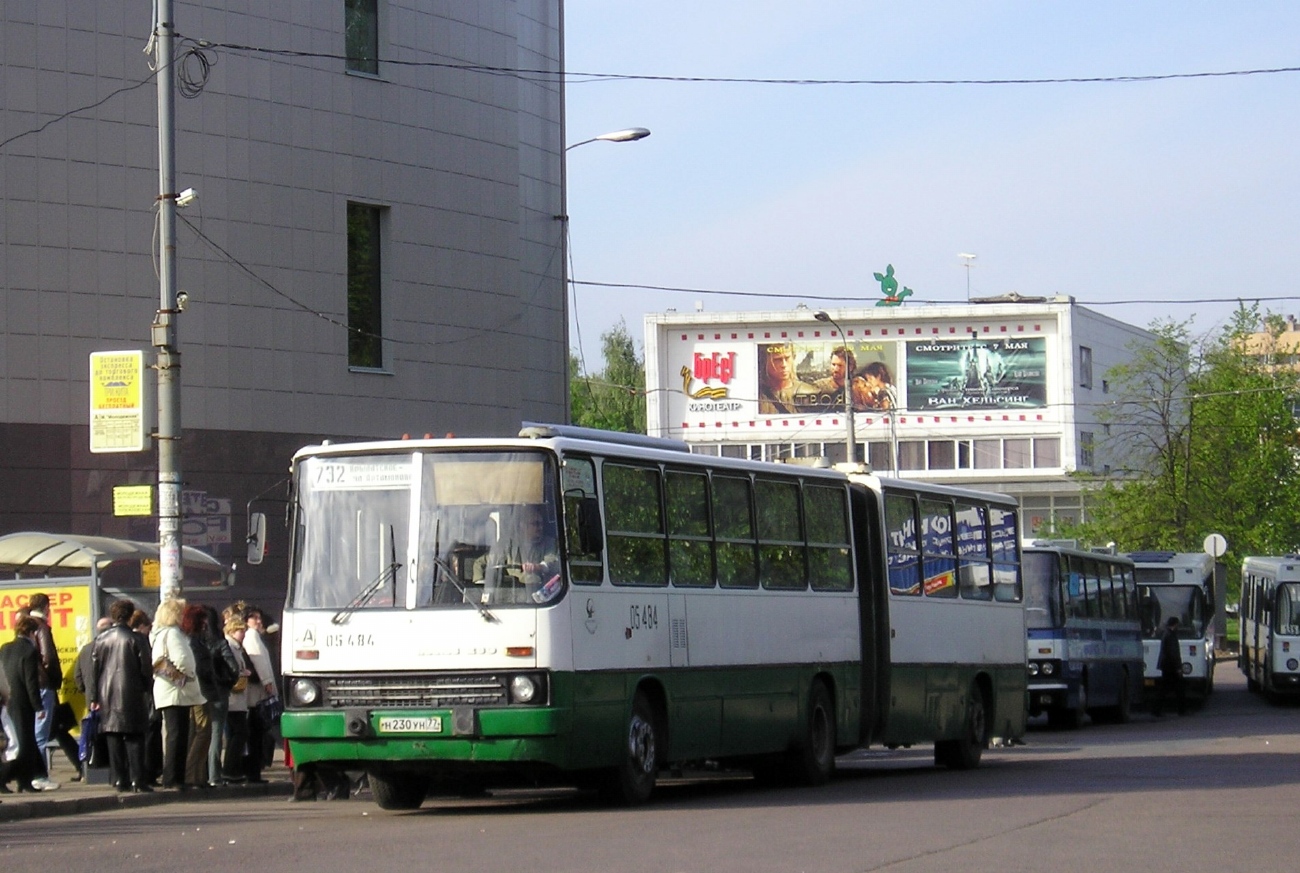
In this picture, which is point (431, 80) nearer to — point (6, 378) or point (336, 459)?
point (6, 378)

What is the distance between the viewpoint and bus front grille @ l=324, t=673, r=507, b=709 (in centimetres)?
1427

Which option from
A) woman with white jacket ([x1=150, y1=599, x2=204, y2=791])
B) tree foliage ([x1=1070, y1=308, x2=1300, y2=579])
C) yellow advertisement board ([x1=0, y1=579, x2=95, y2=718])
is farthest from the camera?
tree foliage ([x1=1070, y1=308, x2=1300, y2=579])

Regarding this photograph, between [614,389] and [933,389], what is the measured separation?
15733 millimetres

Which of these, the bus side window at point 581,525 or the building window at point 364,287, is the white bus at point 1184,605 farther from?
the bus side window at point 581,525

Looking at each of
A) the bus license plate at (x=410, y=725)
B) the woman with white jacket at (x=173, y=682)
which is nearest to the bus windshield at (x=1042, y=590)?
the woman with white jacket at (x=173, y=682)

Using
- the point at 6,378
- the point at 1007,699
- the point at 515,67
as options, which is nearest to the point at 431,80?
the point at 515,67

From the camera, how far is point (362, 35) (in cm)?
3077

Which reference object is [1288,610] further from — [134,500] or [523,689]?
[523,689]

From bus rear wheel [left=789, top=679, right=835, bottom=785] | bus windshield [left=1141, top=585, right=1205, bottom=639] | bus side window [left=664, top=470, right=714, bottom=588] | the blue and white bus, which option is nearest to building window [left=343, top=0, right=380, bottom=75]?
the blue and white bus

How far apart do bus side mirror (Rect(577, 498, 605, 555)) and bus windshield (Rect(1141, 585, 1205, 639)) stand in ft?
92.5

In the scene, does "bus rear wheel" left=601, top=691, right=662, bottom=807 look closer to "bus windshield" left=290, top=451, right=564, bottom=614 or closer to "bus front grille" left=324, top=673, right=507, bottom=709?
"bus front grille" left=324, top=673, right=507, bottom=709

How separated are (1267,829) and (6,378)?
18439 millimetres

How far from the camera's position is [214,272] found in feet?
93.3

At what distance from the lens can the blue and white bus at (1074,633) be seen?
31.1 metres
